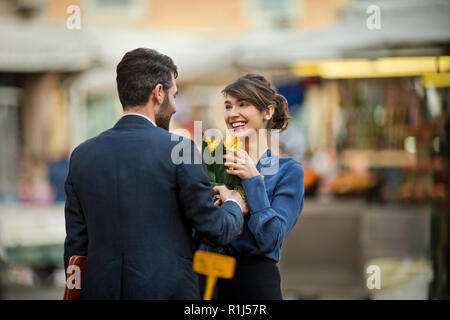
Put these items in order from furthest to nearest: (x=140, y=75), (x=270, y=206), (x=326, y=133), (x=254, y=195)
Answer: (x=326, y=133), (x=270, y=206), (x=254, y=195), (x=140, y=75)

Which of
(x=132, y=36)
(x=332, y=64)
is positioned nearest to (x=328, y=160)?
(x=332, y=64)

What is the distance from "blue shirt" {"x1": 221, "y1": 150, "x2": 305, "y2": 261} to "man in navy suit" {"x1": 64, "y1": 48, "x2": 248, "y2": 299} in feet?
0.52

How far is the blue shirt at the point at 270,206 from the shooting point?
92.2 inches

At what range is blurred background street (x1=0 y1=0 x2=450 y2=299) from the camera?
546 centimetres

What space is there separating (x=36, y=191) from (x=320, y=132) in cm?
463

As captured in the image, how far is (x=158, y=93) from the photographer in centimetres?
224

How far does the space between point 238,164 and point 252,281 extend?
49 cm

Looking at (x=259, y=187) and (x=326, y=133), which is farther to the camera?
(x=326, y=133)

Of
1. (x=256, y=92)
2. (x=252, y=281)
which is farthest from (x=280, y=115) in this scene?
(x=252, y=281)

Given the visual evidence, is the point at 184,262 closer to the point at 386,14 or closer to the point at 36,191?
the point at 386,14
